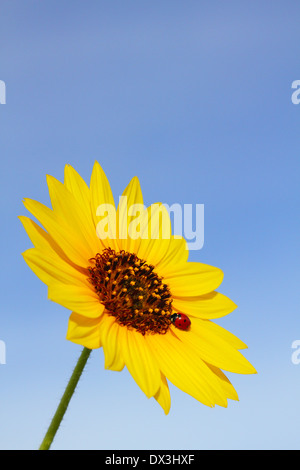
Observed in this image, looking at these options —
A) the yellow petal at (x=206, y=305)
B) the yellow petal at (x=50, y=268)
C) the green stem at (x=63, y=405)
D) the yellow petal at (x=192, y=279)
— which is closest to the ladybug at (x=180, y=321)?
the yellow petal at (x=206, y=305)

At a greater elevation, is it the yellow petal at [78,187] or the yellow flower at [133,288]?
the yellow petal at [78,187]

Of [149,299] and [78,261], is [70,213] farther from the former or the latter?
[149,299]

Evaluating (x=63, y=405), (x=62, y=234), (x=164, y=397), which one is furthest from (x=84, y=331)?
(x=62, y=234)

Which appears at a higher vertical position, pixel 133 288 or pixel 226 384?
pixel 133 288

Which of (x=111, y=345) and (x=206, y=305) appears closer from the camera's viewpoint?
(x=111, y=345)

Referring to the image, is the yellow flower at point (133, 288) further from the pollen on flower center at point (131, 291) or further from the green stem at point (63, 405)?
the green stem at point (63, 405)

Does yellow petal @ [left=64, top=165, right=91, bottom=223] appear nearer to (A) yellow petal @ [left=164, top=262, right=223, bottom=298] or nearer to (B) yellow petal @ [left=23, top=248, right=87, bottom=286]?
(B) yellow petal @ [left=23, top=248, right=87, bottom=286]

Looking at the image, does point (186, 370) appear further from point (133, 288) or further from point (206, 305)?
point (206, 305)

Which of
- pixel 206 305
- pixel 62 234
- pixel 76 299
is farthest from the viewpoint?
pixel 206 305
